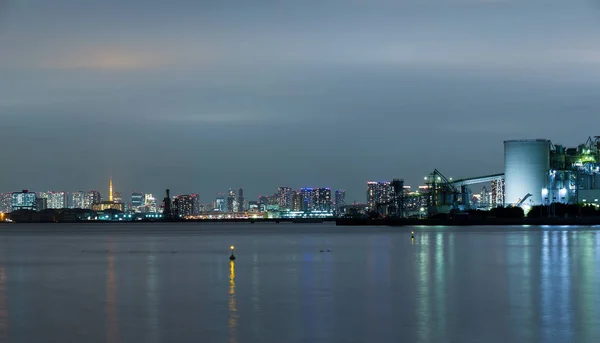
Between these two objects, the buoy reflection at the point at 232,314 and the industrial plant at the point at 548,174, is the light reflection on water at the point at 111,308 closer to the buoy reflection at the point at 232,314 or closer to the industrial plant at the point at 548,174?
the buoy reflection at the point at 232,314

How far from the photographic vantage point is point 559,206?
177 m

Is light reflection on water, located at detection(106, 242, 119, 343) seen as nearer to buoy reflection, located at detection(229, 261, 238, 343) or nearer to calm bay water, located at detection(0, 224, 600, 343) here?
calm bay water, located at detection(0, 224, 600, 343)

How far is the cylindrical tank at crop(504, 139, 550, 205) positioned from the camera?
175250mm

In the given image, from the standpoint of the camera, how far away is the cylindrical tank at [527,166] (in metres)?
175

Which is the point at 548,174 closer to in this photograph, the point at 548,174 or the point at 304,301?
the point at 548,174

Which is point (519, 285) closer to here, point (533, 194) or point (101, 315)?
point (101, 315)

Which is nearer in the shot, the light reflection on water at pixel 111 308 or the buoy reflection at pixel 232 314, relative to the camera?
the buoy reflection at pixel 232 314

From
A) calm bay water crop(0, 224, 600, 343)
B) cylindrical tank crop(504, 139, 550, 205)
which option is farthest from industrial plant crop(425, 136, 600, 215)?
calm bay water crop(0, 224, 600, 343)

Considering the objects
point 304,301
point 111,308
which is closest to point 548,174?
point 304,301

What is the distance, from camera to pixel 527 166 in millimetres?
175750

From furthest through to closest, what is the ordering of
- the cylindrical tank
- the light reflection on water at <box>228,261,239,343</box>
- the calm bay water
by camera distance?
1. the cylindrical tank
2. the calm bay water
3. the light reflection on water at <box>228,261,239,343</box>

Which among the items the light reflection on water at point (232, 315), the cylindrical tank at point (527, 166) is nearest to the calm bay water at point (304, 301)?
the light reflection on water at point (232, 315)

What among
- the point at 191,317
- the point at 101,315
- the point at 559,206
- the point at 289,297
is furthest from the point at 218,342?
the point at 559,206

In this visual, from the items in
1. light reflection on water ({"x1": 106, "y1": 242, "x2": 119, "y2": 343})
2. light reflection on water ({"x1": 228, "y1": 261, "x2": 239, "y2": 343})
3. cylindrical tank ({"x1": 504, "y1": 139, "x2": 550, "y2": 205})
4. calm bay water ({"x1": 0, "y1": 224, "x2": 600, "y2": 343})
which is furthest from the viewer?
cylindrical tank ({"x1": 504, "y1": 139, "x2": 550, "y2": 205})
